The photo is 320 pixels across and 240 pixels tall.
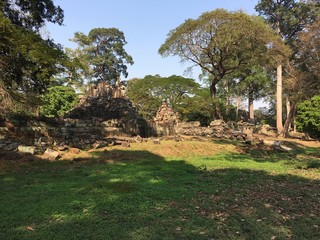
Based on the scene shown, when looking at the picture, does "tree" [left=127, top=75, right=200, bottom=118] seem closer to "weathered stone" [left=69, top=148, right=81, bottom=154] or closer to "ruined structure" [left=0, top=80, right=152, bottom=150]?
"ruined structure" [left=0, top=80, right=152, bottom=150]

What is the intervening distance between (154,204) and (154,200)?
0.25 metres

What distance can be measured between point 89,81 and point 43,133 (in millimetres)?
35670

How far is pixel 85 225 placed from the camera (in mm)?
4797

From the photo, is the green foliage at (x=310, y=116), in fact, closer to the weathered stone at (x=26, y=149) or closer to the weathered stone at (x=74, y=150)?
the weathered stone at (x=74, y=150)

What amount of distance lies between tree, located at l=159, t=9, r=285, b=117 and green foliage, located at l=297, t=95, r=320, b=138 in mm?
5231

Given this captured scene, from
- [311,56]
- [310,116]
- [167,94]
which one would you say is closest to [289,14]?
[311,56]

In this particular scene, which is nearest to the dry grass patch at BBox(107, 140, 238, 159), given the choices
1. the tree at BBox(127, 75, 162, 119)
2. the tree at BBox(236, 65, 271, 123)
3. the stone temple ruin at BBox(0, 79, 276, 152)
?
the stone temple ruin at BBox(0, 79, 276, 152)

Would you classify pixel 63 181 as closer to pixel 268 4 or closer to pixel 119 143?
pixel 119 143

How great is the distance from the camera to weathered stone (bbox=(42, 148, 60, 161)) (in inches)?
442

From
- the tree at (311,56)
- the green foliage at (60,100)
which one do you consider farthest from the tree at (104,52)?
the tree at (311,56)

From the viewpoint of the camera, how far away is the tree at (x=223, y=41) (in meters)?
22.9

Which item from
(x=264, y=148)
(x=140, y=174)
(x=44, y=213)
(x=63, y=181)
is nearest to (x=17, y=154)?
(x=63, y=181)

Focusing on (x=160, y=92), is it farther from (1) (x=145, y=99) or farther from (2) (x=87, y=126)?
(2) (x=87, y=126)

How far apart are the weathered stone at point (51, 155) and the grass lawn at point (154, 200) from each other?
47 cm
